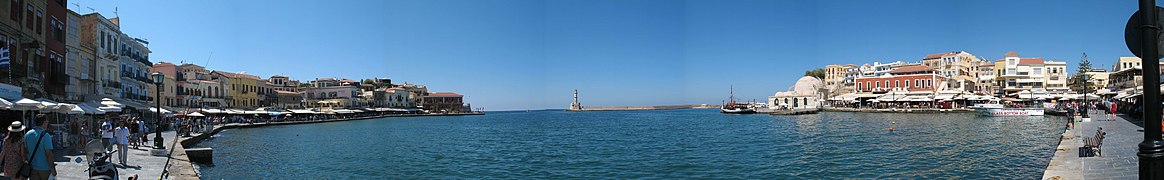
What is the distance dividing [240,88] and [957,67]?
326ft

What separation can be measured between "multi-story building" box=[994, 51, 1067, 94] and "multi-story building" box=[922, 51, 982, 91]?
4568 millimetres

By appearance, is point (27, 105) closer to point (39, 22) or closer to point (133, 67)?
point (39, 22)


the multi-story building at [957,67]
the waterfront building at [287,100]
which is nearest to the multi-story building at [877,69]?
the multi-story building at [957,67]

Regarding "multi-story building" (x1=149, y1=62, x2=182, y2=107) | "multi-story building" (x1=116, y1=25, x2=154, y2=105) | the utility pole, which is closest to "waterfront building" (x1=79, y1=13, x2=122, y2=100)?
"multi-story building" (x1=116, y1=25, x2=154, y2=105)

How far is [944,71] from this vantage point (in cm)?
9806

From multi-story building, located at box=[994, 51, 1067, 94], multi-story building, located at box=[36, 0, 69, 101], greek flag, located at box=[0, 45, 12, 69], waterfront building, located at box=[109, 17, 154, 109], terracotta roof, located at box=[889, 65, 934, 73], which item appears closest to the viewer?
greek flag, located at box=[0, 45, 12, 69]

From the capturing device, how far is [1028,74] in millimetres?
87250

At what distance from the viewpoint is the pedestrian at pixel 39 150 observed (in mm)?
7922

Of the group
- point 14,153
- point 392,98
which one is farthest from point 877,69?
point 14,153

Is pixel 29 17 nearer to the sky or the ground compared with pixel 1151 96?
nearer to the sky

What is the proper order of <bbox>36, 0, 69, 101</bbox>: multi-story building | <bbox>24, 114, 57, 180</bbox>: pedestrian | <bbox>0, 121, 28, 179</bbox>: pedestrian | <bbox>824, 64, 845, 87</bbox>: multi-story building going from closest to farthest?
<bbox>0, 121, 28, 179</bbox>: pedestrian, <bbox>24, 114, 57, 180</bbox>: pedestrian, <bbox>36, 0, 69, 101</bbox>: multi-story building, <bbox>824, 64, 845, 87</bbox>: multi-story building

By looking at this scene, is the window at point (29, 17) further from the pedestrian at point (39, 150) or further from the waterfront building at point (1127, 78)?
the waterfront building at point (1127, 78)

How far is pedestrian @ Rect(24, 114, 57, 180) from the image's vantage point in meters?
7.92

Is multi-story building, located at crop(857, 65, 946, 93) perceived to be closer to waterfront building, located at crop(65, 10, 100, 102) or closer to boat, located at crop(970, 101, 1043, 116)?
boat, located at crop(970, 101, 1043, 116)
